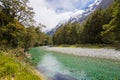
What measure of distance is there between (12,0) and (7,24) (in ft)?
17.9

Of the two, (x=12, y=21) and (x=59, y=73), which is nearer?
(x=59, y=73)

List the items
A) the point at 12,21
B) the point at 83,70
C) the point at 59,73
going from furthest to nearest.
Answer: the point at 12,21 < the point at 83,70 < the point at 59,73

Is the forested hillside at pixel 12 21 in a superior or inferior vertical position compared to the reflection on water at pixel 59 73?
superior

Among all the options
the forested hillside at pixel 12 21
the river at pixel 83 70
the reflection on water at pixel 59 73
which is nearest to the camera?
the reflection on water at pixel 59 73

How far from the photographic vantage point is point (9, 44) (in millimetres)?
35906

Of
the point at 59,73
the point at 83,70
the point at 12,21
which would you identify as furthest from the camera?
the point at 12,21

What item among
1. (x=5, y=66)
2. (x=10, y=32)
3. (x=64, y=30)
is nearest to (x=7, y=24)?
(x=10, y=32)

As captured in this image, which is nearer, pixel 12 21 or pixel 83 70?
pixel 83 70

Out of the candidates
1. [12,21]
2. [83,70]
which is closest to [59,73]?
[83,70]

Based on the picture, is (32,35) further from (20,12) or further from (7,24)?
(7,24)

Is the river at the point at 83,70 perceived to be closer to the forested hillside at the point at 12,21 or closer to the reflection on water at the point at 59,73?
the reflection on water at the point at 59,73

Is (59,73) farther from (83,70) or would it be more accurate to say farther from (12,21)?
(12,21)

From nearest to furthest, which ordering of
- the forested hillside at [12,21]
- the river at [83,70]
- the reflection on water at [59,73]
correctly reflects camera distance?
the reflection on water at [59,73] → the river at [83,70] → the forested hillside at [12,21]

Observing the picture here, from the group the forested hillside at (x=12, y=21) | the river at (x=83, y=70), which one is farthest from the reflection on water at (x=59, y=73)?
the forested hillside at (x=12, y=21)
